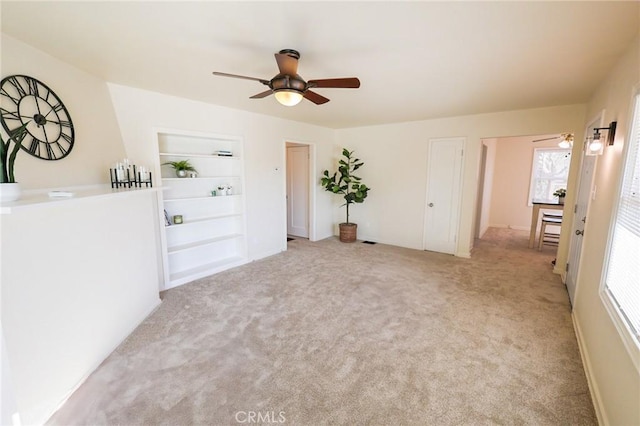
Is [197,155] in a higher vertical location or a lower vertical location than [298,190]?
higher

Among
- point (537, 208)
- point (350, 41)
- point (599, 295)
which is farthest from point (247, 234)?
point (537, 208)

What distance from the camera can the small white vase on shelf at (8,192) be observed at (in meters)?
1.46

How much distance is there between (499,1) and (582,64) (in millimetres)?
1523

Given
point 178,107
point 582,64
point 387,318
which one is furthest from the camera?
point 178,107

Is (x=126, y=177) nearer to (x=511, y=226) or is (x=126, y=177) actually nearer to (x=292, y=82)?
(x=292, y=82)

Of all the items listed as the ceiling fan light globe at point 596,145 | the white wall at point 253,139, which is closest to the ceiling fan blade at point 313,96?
the white wall at point 253,139

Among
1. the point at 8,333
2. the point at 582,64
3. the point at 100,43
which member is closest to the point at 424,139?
the point at 582,64

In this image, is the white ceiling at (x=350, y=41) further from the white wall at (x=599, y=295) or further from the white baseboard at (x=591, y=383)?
the white baseboard at (x=591, y=383)

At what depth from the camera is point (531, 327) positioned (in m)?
2.61

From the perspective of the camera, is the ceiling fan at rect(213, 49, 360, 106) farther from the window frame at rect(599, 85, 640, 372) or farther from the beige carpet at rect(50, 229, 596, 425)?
the beige carpet at rect(50, 229, 596, 425)

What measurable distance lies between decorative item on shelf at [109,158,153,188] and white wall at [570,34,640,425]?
3.89 m

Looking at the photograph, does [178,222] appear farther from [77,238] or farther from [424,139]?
[424,139]

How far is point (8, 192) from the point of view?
1.49 m

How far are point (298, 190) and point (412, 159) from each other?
98.9 inches
